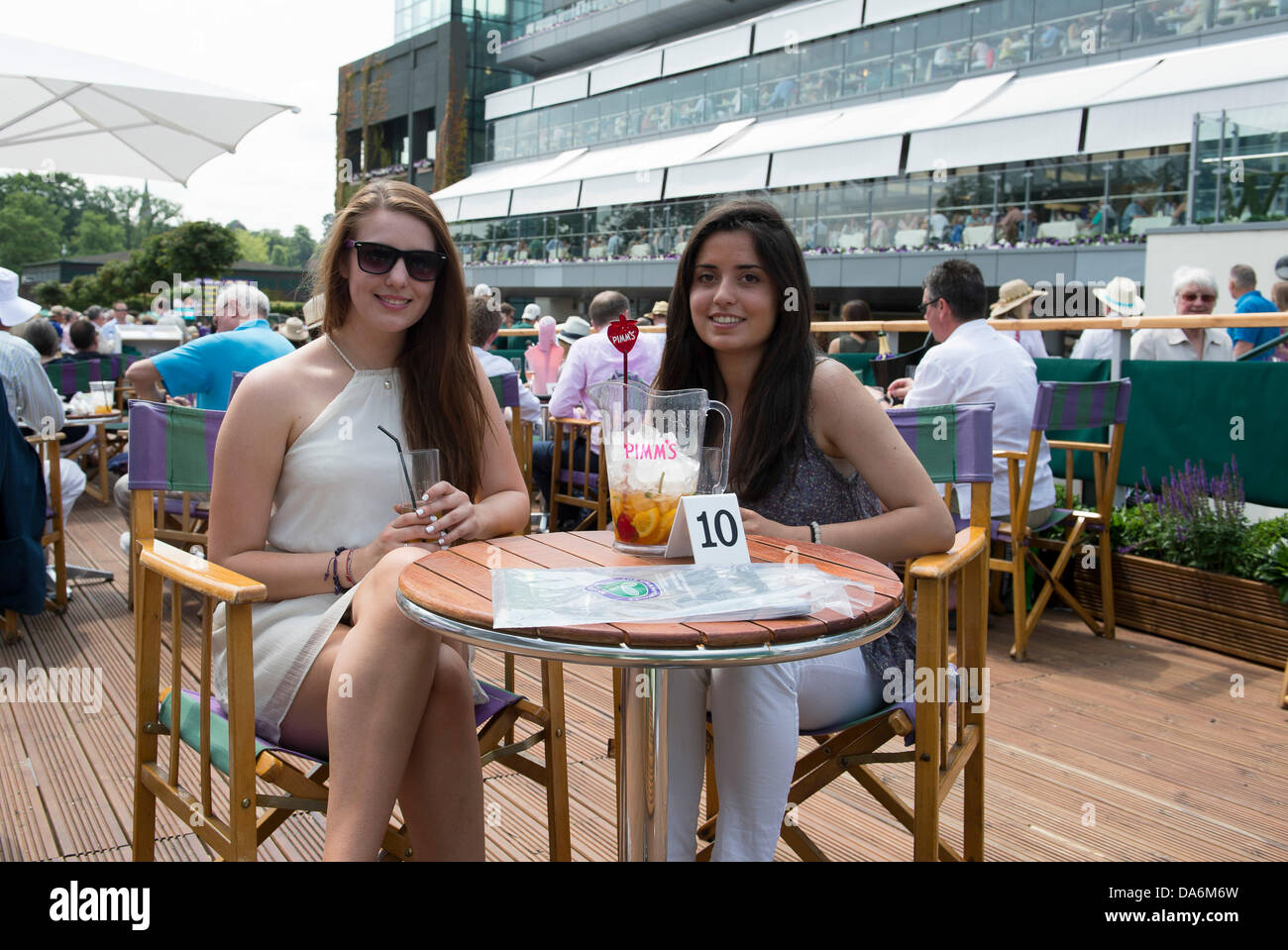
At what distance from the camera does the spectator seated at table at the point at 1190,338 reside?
5375 mm

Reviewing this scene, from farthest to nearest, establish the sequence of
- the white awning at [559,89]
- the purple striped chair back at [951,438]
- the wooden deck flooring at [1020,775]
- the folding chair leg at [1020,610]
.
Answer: the white awning at [559,89] → the folding chair leg at [1020,610] → the wooden deck flooring at [1020,775] → the purple striped chair back at [951,438]

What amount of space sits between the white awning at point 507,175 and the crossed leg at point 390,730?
27771 mm

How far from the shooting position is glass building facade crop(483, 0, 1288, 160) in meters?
16.4

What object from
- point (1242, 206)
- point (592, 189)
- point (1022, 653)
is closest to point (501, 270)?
point (592, 189)

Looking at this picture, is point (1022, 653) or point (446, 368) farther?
point (1022, 653)

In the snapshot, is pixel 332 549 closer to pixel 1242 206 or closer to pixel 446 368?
pixel 446 368

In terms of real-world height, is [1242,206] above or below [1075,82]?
below

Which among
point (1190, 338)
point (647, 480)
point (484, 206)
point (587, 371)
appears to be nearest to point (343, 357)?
point (647, 480)

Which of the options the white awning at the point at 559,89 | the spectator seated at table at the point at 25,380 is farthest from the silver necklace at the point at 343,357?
the white awning at the point at 559,89

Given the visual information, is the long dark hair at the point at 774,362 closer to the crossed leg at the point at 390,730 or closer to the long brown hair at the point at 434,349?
the long brown hair at the point at 434,349
